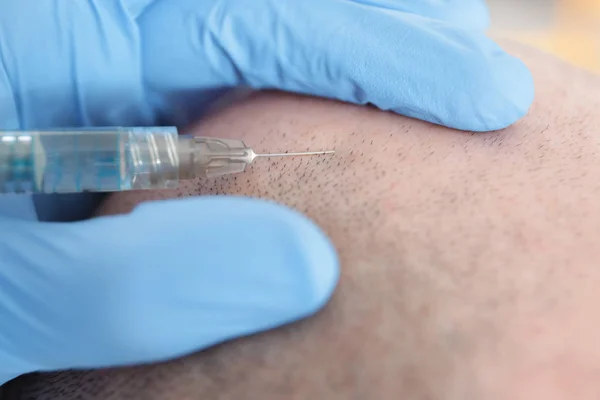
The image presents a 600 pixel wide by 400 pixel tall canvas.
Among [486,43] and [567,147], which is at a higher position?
[486,43]

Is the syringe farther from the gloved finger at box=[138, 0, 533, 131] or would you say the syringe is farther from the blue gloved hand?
the gloved finger at box=[138, 0, 533, 131]

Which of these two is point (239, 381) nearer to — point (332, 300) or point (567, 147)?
point (332, 300)

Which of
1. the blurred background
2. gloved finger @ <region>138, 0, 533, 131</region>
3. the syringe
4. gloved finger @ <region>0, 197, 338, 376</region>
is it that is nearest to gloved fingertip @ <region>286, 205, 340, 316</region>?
gloved finger @ <region>0, 197, 338, 376</region>

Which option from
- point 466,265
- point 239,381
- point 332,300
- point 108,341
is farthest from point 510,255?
point 108,341

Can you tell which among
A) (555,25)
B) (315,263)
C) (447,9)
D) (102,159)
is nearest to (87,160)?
(102,159)

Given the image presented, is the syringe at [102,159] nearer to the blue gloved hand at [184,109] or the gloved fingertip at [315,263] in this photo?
the blue gloved hand at [184,109]

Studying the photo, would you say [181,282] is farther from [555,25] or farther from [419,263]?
[555,25]
